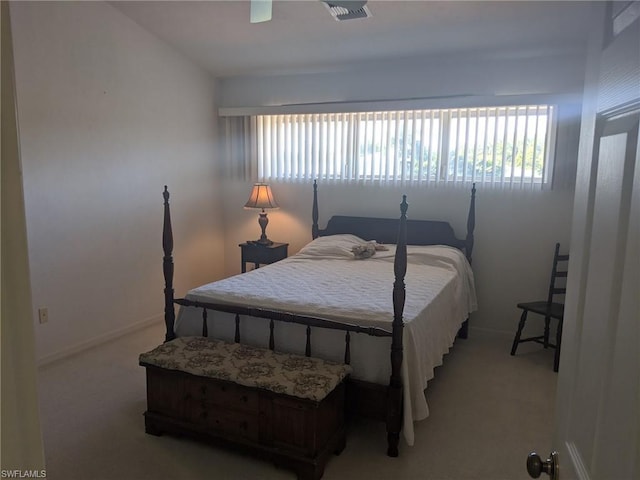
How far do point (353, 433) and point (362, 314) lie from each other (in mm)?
684

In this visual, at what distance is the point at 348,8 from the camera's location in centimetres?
308

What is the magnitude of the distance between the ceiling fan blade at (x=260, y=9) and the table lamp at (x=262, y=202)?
204 centimetres

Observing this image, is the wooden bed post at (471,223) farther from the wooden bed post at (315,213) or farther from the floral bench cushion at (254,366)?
the floral bench cushion at (254,366)

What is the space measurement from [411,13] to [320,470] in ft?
10.1

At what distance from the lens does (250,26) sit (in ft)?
12.7

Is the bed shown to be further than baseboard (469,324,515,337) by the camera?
No

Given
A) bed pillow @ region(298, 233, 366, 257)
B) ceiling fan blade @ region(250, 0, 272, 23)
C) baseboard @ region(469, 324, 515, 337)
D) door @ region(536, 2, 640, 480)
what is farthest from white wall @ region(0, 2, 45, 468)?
baseboard @ region(469, 324, 515, 337)

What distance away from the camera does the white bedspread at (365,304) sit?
2.45 m

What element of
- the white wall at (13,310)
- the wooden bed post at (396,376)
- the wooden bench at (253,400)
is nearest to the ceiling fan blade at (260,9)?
the wooden bed post at (396,376)

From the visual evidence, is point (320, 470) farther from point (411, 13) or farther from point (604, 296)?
point (411, 13)

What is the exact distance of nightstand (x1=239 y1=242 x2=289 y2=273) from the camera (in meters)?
4.77

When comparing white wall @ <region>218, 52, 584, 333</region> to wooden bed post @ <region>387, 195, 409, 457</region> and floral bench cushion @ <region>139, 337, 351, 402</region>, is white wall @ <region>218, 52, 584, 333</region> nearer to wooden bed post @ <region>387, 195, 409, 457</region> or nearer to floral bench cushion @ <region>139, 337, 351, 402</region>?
wooden bed post @ <region>387, 195, 409, 457</region>

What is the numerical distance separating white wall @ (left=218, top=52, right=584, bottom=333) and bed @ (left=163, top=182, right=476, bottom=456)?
0.40 meters

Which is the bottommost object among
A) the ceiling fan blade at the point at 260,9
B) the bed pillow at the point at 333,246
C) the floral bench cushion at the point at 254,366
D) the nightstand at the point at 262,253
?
the floral bench cushion at the point at 254,366
